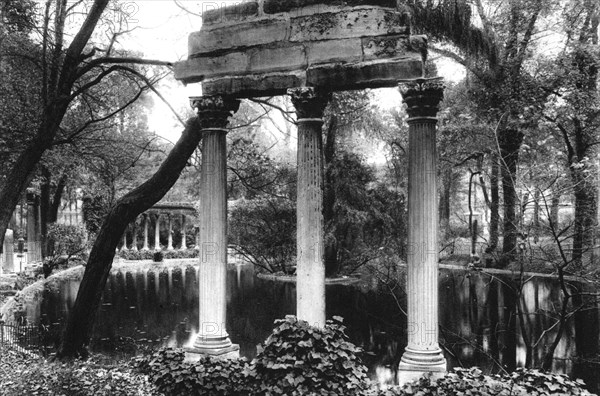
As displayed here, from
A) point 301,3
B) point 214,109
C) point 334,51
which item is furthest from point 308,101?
point 214,109

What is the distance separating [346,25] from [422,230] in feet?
10.3

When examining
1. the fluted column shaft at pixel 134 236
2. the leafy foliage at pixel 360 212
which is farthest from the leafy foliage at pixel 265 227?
the fluted column shaft at pixel 134 236

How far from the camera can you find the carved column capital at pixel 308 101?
7.86 meters

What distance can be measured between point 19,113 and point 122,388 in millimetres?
8290

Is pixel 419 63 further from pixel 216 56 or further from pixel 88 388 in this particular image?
pixel 88 388

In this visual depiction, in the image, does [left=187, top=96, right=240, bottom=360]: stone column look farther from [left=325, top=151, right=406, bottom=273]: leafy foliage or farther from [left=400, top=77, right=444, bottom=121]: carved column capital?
[left=325, top=151, right=406, bottom=273]: leafy foliage

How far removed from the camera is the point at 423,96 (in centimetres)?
741

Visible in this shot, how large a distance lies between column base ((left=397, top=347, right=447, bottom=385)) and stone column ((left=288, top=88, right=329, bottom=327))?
4.36 ft

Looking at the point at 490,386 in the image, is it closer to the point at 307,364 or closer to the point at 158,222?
the point at 307,364

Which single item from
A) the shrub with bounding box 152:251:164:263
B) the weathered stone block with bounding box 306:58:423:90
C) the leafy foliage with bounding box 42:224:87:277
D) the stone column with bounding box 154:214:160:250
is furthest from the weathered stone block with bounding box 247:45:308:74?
the stone column with bounding box 154:214:160:250

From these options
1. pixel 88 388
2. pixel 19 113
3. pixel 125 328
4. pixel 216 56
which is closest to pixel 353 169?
pixel 125 328

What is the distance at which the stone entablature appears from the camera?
752 cm

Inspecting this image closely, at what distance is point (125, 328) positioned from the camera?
1711cm

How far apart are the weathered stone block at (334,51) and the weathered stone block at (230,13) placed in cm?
115
